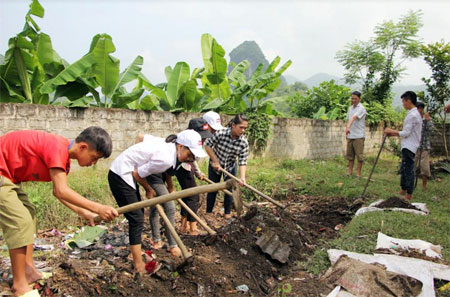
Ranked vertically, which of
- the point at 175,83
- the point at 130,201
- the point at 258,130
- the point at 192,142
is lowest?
the point at 130,201

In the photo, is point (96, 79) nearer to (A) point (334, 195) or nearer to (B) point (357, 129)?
(A) point (334, 195)

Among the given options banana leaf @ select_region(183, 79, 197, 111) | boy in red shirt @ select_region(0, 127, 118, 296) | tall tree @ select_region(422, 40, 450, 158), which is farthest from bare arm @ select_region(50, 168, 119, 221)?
tall tree @ select_region(422, 40, 450, 158)

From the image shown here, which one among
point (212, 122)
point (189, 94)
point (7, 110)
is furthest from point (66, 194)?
point (189, 94)

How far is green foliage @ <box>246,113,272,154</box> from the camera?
1016cm

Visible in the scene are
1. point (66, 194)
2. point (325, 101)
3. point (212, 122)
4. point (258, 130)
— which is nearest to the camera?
point (66, 194)

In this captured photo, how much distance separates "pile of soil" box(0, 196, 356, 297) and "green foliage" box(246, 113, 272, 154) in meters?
5.02

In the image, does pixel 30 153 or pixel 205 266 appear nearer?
pixel 30 153

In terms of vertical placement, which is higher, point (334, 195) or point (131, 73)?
point (131, 73)

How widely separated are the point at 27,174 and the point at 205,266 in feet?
6.00

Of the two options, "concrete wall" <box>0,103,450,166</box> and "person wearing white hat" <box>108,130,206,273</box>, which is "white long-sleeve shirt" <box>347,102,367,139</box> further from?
"person wearing white hat" <box>108,130,206,273</box>

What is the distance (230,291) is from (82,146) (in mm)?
1884

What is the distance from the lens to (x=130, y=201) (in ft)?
11.0

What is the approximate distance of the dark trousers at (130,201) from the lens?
10.6ft

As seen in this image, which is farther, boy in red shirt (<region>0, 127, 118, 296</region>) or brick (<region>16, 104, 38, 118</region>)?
brick (<region>16, 104, 38, 118</region>)
